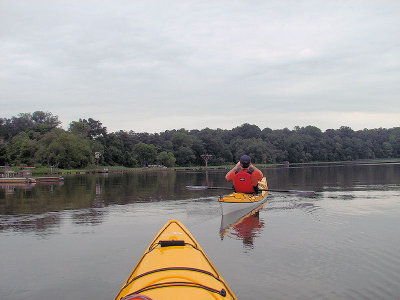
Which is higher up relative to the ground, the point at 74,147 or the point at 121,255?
the point at 74,147

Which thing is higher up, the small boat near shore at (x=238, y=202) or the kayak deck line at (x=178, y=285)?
the kayak deck line at (x=178, y=285)

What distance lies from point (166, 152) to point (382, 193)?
8668 cm

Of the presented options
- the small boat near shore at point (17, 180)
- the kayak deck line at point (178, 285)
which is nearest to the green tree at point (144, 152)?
the small boat near shore at point (17, 180)

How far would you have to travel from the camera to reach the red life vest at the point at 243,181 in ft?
55.7

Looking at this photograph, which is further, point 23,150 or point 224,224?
point 23,150

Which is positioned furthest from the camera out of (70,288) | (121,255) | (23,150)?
(23,150)

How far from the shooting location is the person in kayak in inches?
666

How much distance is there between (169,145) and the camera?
116 metres

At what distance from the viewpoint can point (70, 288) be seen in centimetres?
796

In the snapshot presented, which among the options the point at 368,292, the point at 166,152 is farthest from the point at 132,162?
the point at 368,292

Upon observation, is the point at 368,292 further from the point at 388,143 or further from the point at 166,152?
the point at 388,143

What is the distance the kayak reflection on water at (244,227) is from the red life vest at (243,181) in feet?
3.90

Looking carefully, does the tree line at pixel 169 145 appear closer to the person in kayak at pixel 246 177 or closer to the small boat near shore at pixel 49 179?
the small boat near shore at pixel 49 179

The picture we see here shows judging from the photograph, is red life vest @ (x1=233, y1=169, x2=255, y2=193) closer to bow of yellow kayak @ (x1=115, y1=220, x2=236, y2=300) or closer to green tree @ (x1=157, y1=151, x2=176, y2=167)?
bow of yellow kayak @ (x1=115, y1=220, x2=236, y2=300)
